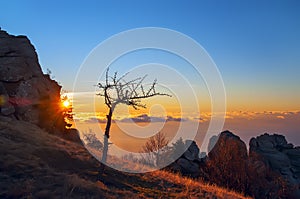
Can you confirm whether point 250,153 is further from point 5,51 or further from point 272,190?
point 5,51

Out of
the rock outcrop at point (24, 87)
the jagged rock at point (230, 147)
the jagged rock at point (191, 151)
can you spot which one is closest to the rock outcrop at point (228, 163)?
the jagged rock at point (230, 147)

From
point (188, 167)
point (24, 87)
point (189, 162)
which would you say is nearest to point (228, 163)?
point (189, 162)

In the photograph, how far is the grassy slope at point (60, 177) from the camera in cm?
1120

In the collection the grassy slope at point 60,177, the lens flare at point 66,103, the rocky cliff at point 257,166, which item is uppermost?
the lens flare at point 66,103

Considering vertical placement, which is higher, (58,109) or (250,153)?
(58,109)

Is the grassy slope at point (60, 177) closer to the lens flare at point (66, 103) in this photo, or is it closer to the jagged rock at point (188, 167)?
the lens flare at point (66, 103)

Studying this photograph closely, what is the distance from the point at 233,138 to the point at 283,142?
13206 millimetres

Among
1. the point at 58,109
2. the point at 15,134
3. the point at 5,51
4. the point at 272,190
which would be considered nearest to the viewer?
the point at 15,134

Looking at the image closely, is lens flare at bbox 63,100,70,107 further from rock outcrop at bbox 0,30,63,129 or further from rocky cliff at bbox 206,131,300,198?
rocky cliff at bbox 206,131,300,198

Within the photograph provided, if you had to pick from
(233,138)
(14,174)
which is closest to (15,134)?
(14,174)

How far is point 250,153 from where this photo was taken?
5684 centimetres

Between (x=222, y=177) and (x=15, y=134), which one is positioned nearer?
(x=15, y=134)

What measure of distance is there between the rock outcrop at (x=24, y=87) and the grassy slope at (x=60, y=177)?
202 inches

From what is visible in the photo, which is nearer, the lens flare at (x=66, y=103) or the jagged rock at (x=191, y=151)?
the lens flare at (x=66, y=103)
